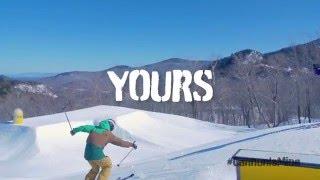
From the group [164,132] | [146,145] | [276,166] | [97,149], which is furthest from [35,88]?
[276,166]

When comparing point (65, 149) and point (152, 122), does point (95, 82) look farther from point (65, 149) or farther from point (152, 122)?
Answer: point (65, 149)

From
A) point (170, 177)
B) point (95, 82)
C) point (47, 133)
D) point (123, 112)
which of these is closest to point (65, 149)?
point (47, 133)

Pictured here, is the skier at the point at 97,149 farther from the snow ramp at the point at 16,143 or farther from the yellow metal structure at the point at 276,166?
the snow ramp at the point at 16,143

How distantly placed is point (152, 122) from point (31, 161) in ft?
32.3

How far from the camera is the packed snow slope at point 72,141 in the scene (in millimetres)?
20016

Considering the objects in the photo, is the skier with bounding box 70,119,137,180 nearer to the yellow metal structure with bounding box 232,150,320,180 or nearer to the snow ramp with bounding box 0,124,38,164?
the yellow metal structure with bounding box 232,150,320,180

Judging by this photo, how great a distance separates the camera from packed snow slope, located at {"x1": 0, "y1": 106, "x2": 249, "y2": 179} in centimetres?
2002

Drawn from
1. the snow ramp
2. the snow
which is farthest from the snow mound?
the snow

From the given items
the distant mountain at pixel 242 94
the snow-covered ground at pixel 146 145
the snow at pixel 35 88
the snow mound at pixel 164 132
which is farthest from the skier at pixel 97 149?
the snow at pixel 35 88

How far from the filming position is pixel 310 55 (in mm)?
55781

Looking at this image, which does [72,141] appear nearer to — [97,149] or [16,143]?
[16,143]

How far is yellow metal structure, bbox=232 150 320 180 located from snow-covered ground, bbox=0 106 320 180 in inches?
158

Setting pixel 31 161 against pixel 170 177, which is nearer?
pixel 170 177

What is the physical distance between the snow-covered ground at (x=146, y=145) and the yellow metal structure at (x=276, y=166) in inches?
158
